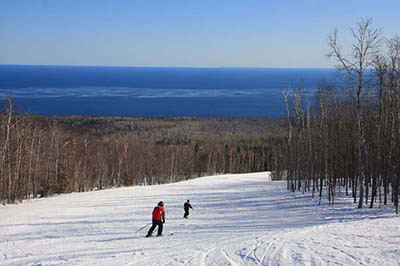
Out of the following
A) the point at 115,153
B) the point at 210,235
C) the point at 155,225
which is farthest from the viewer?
the point at 115,153

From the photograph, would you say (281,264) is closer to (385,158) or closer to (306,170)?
(385,158)

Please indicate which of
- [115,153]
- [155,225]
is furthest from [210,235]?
[115,153]

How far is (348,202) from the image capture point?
85.4 feet

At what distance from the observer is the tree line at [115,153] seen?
38094 mm

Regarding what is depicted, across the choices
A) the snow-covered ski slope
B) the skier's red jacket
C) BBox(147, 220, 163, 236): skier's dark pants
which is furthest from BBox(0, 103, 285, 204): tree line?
the skier's red jacket

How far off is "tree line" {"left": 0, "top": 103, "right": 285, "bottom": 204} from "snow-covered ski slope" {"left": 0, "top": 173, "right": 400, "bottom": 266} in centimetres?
930

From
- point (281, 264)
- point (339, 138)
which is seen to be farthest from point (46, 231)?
point (339, 138)

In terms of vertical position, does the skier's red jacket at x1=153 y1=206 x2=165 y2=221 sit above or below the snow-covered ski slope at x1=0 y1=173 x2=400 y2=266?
above

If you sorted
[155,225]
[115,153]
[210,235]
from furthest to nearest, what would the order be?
1. [115,153]
2. [155,225]
3. [210,235]

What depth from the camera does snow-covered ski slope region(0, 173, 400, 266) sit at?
14.4m

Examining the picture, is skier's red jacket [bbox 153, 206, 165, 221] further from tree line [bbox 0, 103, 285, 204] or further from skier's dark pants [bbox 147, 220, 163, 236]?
tree line [bbox 0, 103, 285, 204]

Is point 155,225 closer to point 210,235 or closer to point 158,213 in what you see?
point 158,213

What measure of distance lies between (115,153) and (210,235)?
49.4 m

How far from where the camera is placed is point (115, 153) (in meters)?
66.1
